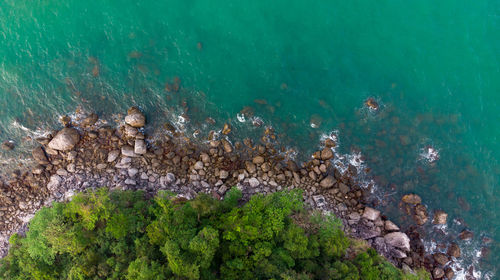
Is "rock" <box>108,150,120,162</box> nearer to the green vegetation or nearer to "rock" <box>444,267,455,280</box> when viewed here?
the green vegetation

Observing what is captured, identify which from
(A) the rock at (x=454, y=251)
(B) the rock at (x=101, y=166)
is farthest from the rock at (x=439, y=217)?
(B) the rock at (x=101, y=166)

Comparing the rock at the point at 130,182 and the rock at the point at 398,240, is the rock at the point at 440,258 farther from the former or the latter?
the rock at the point at 130,182

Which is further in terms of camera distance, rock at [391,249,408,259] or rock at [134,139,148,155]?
rock at [134,139,148,155]

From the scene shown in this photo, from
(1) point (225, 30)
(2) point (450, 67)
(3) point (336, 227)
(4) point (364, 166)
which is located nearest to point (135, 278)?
(3) point (336, 227)

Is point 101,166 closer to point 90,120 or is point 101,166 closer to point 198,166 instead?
point 90,120

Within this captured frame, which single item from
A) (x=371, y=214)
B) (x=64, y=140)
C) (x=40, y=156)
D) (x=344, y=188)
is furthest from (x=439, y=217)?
(x=40, y=156)

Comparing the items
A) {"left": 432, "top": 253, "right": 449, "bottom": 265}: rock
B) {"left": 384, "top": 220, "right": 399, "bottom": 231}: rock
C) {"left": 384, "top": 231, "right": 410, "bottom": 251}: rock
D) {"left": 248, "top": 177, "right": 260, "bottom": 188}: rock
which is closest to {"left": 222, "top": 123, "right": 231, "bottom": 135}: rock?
{"left": 248, "top": 177, "right": 260, "bottom": 188}: rock

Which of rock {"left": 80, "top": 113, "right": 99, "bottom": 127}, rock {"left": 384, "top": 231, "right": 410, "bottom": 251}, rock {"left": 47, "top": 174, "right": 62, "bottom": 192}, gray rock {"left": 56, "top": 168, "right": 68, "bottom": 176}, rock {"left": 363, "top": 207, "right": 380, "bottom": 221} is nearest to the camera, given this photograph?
rock {"left": 384, "top": 231, "right": 410, "bottom": 251}
